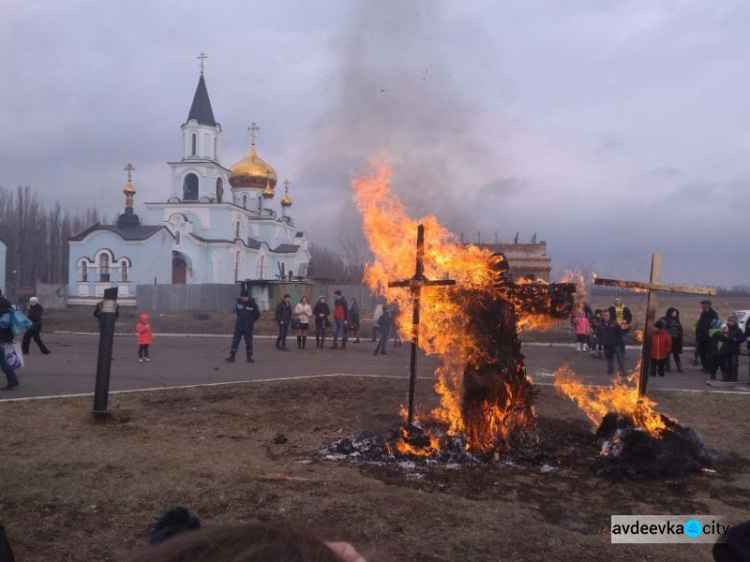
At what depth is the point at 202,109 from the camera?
49219 millimetres

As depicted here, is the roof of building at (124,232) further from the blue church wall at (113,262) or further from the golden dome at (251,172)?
the golden dome at (251,172)

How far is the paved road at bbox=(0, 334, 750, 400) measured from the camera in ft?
Answer: 37.9

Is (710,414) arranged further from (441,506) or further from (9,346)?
(9,346)

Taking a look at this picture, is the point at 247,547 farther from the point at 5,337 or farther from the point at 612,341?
the point at 612,341

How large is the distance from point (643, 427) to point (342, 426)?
4.14 metres

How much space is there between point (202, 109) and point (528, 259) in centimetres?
4154

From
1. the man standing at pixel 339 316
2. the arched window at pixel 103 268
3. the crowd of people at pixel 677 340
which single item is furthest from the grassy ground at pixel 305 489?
the arched window at pixel 103 268

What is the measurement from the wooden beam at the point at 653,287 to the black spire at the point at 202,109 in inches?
1871

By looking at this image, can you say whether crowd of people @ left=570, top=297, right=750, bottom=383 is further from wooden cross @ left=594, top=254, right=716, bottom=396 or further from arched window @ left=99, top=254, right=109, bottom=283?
arched window @ left=99, top=254, right=109, bottom=283

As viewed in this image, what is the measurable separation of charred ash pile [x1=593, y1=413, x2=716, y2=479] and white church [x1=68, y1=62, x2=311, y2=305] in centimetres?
3107

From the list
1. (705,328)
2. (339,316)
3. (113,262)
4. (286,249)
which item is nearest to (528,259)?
(705,328)

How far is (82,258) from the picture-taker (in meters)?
42.2

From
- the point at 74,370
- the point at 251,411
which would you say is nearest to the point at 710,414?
the point at 251,411

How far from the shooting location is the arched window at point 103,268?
42.0 metres
